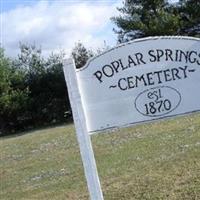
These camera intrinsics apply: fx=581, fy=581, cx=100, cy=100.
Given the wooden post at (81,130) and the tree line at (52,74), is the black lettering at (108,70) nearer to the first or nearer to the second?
the wooden post at (81,130)

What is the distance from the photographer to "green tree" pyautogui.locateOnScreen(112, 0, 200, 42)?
36.8 meters

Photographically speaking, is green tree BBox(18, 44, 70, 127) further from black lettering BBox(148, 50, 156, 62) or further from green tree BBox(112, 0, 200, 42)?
black lettering BBox(148, 50, 156, 62)

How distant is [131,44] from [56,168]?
23.0 ft

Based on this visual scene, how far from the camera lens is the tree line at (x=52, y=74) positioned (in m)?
35.7

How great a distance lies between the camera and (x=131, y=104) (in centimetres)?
518

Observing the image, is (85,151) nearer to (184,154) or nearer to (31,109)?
(184,154)

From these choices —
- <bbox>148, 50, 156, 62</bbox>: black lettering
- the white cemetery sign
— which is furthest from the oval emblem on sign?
<bbox>148, 50, 156, 62</bbox>: black lettering

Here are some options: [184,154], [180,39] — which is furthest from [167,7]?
[180,39]

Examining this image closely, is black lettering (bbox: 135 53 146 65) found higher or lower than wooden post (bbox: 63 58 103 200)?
higher

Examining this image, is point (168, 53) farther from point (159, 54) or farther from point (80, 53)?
point (80, 53)

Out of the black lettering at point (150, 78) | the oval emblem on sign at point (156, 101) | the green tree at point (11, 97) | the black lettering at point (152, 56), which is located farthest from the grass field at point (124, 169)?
the green tree at point (11, 97)

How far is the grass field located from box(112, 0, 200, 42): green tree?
21.1m

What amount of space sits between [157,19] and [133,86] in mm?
32105

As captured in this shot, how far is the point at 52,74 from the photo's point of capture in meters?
37.0
